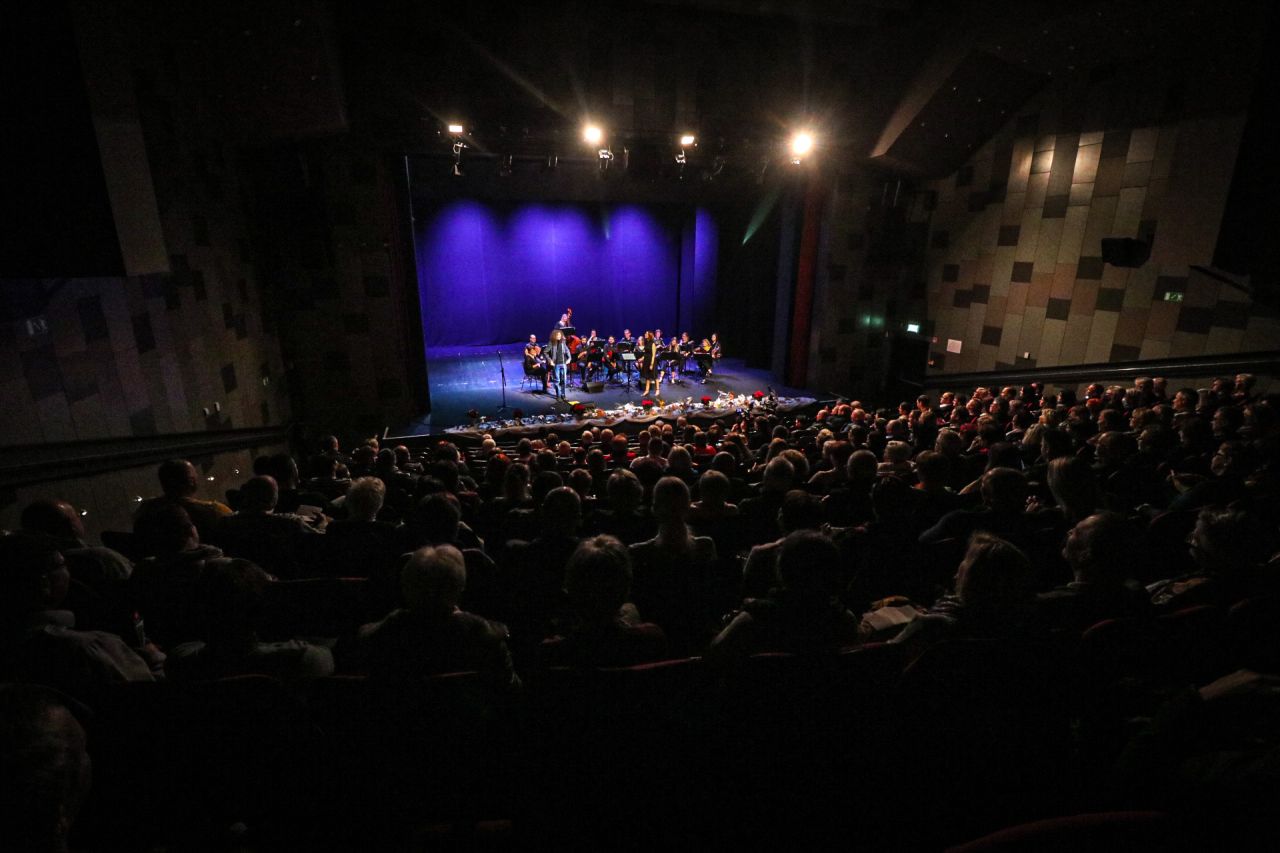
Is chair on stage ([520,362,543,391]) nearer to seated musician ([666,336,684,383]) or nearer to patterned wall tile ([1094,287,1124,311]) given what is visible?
seated musician ([666,336,684,383])

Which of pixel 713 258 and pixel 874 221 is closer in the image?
pixel 874 221

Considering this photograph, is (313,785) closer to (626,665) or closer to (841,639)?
(626,665)

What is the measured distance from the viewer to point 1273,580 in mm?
2117

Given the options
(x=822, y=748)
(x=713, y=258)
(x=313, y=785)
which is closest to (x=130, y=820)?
(x=313, y=785)

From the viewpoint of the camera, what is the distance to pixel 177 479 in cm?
348

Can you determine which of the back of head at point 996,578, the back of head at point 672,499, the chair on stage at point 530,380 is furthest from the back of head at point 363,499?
the chair on stage at point 530,380

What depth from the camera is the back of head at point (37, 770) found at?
3.50 ft

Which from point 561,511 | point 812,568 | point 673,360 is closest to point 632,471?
point 561,511

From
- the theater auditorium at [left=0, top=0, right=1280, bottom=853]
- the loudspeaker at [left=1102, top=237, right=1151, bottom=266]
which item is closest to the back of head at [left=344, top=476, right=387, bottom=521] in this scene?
the theater auditorium at [left=0, top=0, right=1280, bottom=853]

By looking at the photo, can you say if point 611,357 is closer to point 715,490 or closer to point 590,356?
point 590,356

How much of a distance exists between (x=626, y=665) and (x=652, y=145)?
34.4 feet

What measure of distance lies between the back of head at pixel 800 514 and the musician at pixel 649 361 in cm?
959

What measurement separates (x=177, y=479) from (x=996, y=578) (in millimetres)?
4117

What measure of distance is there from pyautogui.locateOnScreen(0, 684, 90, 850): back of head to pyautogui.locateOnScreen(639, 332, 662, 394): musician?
38.4 feet
